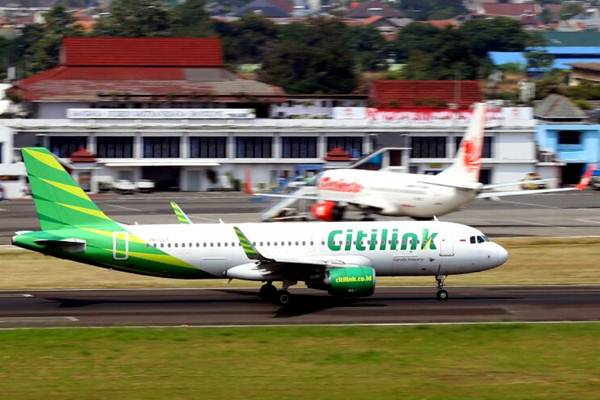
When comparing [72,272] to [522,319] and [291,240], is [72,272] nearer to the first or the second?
[291,240]

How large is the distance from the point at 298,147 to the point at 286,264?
75090mm

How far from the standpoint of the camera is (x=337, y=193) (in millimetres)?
81312

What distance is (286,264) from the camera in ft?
152

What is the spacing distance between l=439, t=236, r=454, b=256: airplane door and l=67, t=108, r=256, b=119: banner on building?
245 feet

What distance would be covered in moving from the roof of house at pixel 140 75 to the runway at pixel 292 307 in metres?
77.7

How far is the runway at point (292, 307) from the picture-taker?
Result: 44500mm

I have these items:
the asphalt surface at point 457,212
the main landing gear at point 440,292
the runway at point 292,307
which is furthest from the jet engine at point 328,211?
the main landing gear at point 440,292

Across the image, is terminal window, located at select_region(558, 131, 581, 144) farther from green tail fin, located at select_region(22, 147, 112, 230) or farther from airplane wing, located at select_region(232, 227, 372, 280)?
green tail fin, located at select_region(22, 147, 112, 230)

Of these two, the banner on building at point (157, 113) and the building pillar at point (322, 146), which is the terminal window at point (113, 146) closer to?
the banner on building at point (157, 113)

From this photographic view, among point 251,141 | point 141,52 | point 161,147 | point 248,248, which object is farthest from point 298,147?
point 248,248

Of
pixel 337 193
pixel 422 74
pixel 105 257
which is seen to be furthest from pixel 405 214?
pixel 422 74

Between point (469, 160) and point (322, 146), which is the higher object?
point (469, 160)

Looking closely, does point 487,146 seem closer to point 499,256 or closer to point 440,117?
point 440,117

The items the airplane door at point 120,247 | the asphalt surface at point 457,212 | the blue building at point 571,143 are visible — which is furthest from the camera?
the blue building at point 571,143
